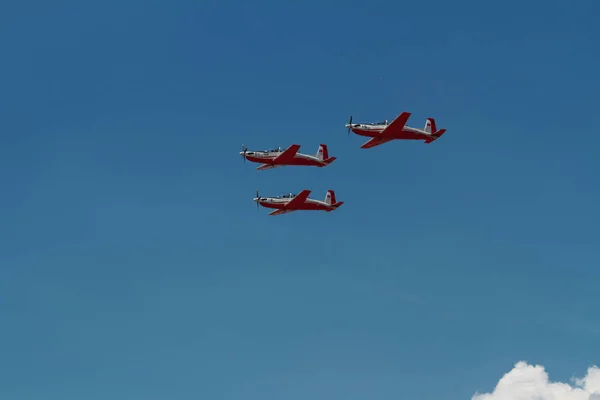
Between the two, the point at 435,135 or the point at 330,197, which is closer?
the point at 435,135

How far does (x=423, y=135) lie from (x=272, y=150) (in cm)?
3610

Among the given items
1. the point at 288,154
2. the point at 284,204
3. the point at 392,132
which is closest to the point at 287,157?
the point at 288,154

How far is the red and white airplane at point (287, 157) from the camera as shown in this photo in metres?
186

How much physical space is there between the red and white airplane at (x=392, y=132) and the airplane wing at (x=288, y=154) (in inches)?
558

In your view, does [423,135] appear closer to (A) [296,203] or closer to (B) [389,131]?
(B) [389,131]

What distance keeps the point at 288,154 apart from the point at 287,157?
1031 mm

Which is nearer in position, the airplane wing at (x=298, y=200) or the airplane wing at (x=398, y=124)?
the airplane wing at (x=398, y=124)

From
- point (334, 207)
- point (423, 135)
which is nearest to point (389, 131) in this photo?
point (423, 135)

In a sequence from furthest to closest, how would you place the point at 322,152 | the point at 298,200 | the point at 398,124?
the point at 298,200 → the point at 322,152 → the point at 398,124

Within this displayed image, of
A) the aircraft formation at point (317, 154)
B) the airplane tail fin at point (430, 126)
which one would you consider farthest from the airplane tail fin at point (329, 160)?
the airplane tail fin at point (430, 126)

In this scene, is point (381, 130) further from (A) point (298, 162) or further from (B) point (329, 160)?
(A) point (298, 162)

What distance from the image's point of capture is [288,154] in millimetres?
185500

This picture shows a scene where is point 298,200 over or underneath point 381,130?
underneath

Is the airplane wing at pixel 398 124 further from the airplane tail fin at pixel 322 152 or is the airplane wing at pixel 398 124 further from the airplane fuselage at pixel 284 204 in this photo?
the airplane fuselage at pixel 284 204
